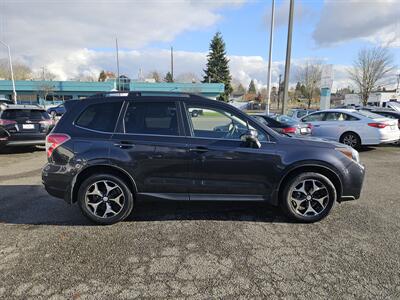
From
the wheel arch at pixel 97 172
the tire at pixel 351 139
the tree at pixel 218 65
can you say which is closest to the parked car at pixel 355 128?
the tire at pixel 351 139

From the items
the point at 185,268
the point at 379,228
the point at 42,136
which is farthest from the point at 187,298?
the point at 42,136

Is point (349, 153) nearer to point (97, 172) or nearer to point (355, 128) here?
point (97, 172)

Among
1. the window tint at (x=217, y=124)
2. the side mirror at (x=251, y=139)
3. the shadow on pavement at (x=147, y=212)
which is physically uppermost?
the window tint at (x=217, y=124)

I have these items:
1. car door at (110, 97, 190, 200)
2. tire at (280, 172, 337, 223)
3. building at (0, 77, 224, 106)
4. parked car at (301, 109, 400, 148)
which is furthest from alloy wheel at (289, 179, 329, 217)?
building at (0, 77, 224, 106)

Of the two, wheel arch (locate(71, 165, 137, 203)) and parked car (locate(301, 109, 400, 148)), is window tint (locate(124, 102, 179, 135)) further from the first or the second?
parked car (locate(301, 109, 400, 148))

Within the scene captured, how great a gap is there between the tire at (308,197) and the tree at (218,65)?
60.5m

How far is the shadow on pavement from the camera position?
446 cm

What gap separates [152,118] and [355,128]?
8592mm

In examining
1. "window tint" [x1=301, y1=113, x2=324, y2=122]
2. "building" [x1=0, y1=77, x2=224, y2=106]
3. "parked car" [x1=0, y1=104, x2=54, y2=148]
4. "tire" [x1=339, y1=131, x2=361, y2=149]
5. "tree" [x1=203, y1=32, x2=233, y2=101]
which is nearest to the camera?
"parked car" [x1=0, y1=104, x2=54, y2=148]

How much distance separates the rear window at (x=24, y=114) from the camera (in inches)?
368

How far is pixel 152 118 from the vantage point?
4297 millimetres

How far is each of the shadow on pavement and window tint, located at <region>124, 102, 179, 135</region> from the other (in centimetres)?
105

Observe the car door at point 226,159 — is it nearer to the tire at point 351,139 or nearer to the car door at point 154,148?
the car door at point 154,148

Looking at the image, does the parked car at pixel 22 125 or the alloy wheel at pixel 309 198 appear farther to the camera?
the parked car at pixel 22 125
